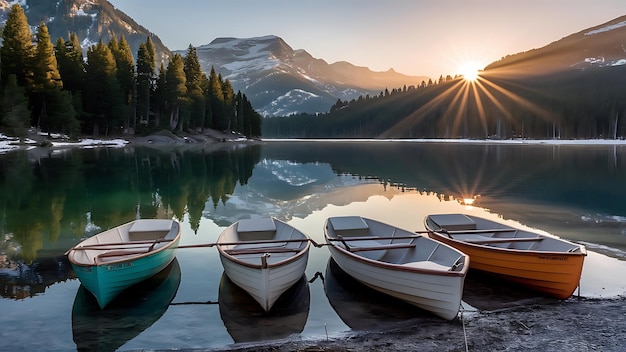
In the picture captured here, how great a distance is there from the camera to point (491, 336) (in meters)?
8.60

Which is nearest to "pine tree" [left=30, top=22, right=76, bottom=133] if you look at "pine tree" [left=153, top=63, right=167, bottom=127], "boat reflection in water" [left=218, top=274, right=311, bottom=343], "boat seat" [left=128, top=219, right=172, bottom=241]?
"pine tree" [left=153, top=63, right=167, bottom=127]

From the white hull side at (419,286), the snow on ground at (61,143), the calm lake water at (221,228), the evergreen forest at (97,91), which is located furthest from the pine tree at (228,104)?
the white hull side at (419,286)

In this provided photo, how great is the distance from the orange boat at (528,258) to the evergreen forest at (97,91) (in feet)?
197

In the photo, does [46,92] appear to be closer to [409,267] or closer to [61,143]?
[61,143]

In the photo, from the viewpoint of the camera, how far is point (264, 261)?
960 cm

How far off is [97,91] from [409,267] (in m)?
81.9

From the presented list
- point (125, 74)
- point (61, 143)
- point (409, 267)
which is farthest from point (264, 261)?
point (125, 74)

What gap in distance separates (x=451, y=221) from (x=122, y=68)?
87.5 m

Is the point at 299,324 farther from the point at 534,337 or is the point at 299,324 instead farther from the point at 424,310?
the point at 534,337

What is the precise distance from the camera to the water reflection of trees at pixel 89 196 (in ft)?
58.1

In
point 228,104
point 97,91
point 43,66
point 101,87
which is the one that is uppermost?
point 43,66

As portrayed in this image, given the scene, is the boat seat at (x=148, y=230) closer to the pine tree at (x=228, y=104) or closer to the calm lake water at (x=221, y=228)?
the calm lake water at (x=221, y=228)

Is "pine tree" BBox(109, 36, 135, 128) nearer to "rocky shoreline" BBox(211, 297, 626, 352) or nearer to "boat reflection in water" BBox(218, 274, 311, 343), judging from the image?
"boat reflection in water" BBox(218, 274, 311, 343)

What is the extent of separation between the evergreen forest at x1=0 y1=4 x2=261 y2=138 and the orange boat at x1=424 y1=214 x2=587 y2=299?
6018 cm
